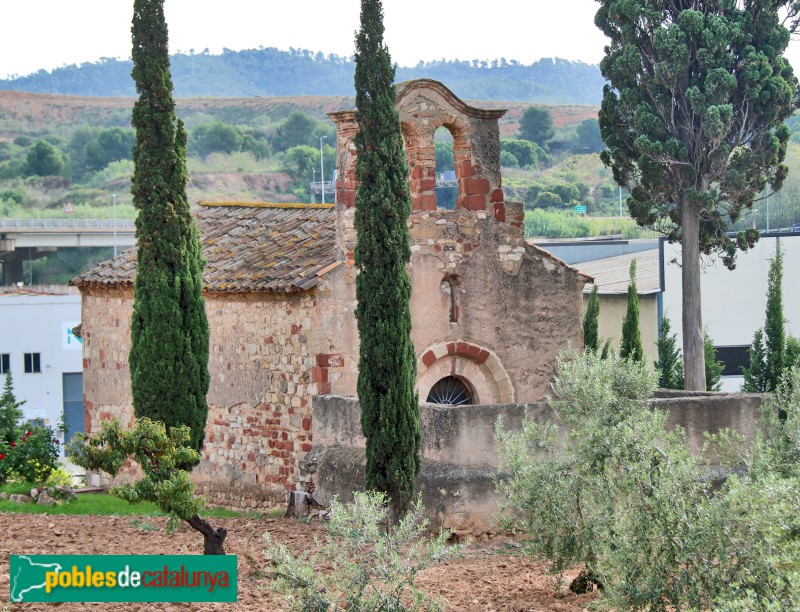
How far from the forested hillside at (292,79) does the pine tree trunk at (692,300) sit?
150816mm

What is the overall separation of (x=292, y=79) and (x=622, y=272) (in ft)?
556

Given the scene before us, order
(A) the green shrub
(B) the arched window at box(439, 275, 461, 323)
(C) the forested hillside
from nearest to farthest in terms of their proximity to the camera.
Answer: (B) the arched window at box(439, 275, 461, 323), (A) the green shrub, (C) the forested hillside

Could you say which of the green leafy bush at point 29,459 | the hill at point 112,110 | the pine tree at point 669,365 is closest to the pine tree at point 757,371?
the pine tree at point 669,365

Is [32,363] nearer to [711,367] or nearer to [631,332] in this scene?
[631,332]

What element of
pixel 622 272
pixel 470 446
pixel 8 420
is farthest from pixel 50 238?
pixel 470 446

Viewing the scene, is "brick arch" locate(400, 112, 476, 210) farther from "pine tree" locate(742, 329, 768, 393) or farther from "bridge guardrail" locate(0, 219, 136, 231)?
"bridge guardrail" locate(0, 219, 136, 231)

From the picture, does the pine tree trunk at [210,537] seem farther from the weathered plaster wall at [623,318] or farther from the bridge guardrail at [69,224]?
the bridge guardrail at [69,224]

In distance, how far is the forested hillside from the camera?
586 feet

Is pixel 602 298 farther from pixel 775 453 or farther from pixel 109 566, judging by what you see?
pixel 109 566

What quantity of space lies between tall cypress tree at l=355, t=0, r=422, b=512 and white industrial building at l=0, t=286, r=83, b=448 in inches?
1265

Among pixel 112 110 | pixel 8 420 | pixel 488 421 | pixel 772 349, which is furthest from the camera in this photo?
pixel 112 110

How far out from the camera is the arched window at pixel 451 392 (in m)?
17.5

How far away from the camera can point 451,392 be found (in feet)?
58.1

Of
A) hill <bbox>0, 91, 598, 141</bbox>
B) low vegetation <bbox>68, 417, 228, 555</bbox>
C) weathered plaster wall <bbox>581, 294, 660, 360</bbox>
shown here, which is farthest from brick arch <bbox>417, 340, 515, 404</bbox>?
hill <bbox>0, 91, 598, 141</bbox>
